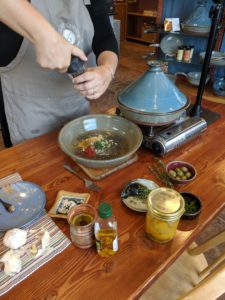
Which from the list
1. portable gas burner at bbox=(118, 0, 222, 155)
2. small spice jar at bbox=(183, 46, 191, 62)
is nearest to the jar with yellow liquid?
portable gas burner at bbox=(118, 0, 222, 155)

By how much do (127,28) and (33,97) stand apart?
5504mm

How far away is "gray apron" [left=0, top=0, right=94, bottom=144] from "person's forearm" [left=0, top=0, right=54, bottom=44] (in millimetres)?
356

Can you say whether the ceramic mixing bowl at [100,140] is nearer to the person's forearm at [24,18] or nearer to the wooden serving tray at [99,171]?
the wooden serving tray at [99,171]

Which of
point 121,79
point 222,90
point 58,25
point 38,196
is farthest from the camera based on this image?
point 121,79

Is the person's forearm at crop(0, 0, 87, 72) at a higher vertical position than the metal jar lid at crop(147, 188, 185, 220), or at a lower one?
higher

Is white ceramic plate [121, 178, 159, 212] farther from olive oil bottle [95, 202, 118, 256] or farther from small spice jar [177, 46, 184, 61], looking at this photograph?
small spice jar [177, 46, 184, 61]

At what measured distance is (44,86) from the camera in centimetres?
106

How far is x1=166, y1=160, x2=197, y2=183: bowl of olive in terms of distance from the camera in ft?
2.58

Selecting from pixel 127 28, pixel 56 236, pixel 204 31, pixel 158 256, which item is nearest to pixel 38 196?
pixel 56 236

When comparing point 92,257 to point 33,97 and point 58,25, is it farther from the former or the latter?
point 58,25

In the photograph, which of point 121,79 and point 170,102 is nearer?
point 170,102

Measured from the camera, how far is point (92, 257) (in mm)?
585

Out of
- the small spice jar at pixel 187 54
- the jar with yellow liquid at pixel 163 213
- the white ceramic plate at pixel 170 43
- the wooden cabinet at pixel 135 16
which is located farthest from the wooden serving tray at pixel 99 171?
the wooden cabinet at pixel 135 16

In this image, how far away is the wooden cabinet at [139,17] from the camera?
5.30 m
